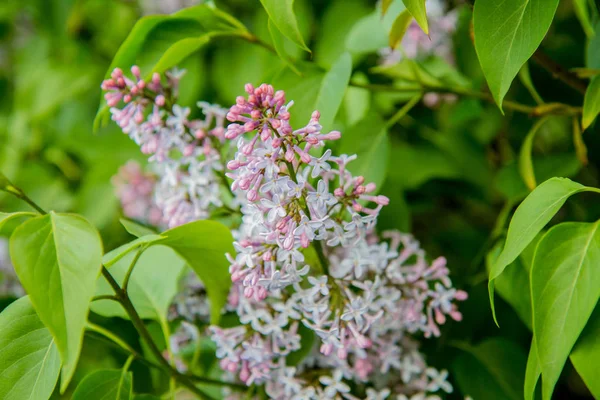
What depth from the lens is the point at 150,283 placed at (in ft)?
2.52

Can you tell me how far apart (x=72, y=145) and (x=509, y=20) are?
3.78 ft

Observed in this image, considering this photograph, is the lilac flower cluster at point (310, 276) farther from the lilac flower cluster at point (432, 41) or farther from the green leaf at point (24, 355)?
the lilac flower cluster at point (432, 41)

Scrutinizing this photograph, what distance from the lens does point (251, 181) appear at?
1.75ft

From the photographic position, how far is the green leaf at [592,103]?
62cm

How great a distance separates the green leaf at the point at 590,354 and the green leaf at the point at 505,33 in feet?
0.65

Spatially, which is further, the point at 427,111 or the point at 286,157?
the point at 427,111

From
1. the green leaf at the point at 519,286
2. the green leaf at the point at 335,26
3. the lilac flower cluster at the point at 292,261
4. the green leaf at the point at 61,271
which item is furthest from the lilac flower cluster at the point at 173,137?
the green leaf at the point at 335,26

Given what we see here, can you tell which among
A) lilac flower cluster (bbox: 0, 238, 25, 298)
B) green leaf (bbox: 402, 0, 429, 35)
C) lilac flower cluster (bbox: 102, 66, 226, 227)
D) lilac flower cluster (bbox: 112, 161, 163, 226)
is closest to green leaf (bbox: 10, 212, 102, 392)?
lilac flower cluster (bbox: 102, 66, 226, 227)

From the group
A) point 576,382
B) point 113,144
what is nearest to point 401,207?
point 576,382

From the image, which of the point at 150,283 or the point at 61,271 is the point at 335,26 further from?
the point at 61,271

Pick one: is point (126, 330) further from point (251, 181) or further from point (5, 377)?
point (251, 181)

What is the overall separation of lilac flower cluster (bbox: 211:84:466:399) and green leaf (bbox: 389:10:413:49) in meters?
0.17

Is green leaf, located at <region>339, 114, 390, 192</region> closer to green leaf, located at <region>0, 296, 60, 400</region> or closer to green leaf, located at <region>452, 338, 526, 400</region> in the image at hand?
green leaf, located at <region>452, 338, 526, 400</region>

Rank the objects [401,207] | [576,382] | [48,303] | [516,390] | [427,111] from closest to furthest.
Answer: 1. [48,303]
2. [516,390]
3. [401,207]
4. [576,382]
5. [427,111]
